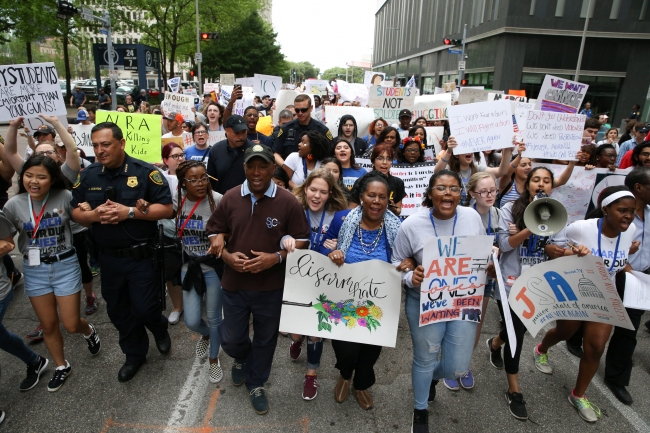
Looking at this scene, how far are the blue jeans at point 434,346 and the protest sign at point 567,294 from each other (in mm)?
431

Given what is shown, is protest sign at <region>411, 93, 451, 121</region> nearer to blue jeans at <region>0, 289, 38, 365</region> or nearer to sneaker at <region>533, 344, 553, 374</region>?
sneaker at <region>533, 344, 553, 374</region>

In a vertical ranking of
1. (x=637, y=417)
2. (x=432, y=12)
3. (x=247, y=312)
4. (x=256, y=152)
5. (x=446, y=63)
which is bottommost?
(x=637, y=417)

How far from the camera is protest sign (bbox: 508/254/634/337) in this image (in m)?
2.88

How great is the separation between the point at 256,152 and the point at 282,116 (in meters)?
5.00

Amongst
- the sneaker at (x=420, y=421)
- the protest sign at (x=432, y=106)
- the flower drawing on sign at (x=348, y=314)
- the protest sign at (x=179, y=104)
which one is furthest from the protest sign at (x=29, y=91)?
the protest sign at (x=432, y=106)

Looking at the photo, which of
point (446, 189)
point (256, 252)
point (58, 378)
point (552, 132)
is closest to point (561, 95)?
point (552, 132)

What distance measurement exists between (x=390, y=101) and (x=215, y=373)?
22.9ft

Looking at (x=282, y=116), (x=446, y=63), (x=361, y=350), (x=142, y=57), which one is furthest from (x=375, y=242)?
(x=446, y=63)

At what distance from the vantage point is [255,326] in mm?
3215

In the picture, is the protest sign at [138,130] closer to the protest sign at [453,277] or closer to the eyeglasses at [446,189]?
the eyeglasses at [446,189]

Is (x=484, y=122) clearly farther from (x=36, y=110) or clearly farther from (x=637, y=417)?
(x=36, y=110)

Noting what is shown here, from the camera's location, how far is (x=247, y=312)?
3170 millimetres

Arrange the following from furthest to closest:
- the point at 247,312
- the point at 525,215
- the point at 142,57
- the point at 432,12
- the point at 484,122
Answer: the point at 432,12 → the point at 142,57 → the point at 484,122 → the point at 247,312 → the point at 525,215

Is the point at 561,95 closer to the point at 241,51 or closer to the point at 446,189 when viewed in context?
the point at 446,189
